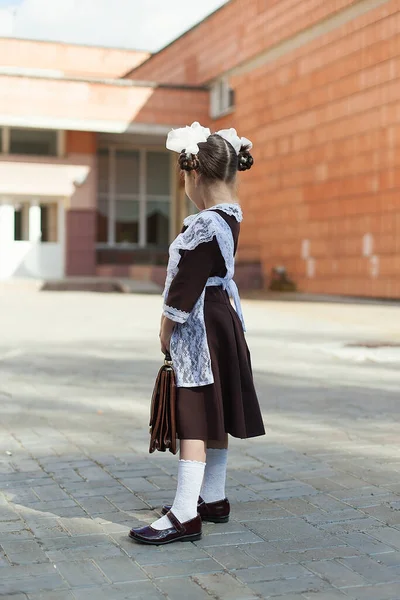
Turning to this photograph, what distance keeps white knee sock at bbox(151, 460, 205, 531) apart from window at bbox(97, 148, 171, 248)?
2771cm

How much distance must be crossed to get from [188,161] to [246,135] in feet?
77.5

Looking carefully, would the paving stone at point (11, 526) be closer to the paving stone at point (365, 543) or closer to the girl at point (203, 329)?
the girl at point (203, 329)

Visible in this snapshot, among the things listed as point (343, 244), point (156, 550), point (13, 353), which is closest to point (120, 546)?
point (156, 550)

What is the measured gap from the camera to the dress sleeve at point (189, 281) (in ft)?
11.4

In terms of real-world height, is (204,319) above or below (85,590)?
above

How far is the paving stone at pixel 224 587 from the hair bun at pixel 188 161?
153cm

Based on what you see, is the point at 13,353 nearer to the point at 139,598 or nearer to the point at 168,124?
the point at 139,598

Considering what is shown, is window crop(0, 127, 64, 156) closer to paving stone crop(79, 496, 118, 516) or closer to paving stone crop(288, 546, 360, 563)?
paving stone crop(79, 496, 118, 516)

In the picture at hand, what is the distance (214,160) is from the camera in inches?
143

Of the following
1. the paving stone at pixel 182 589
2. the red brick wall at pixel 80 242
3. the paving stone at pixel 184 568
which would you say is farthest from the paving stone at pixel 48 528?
the red brick wall at pixel 80 242

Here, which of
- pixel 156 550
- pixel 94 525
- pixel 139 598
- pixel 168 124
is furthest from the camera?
pixel 168 124

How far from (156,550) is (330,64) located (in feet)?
65.8

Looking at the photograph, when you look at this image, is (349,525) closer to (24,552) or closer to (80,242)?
(24,552)

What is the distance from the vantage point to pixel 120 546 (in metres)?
3.45
